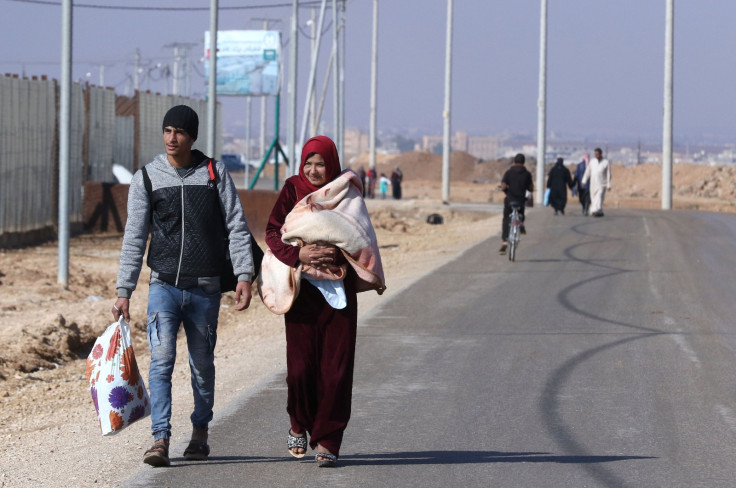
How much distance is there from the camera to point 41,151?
77.7 feet

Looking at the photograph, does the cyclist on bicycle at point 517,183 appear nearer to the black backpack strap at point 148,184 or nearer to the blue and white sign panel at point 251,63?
the black backpack strap at point 148,184

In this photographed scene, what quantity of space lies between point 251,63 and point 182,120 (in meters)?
51.0

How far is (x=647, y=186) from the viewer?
267ft

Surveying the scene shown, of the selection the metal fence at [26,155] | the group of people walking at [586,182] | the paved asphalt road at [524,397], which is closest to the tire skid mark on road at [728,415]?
the paved asphalt road at [524,397]

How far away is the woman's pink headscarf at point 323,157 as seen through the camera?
19.9 ft

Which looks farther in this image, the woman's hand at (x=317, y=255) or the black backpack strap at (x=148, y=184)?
the black backpack strap at (x=148, y=184)

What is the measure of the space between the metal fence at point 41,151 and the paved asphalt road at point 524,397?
31.0 feet

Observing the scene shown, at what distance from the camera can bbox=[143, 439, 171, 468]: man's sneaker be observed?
6.13 meters

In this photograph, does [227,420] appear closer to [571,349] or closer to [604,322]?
[571,349]

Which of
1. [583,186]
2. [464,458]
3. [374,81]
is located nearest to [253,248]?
[464,458]

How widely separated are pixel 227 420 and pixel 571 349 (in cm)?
429

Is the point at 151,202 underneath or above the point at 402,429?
above

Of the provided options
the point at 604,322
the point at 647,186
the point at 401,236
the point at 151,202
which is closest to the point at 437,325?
the point at 604,322

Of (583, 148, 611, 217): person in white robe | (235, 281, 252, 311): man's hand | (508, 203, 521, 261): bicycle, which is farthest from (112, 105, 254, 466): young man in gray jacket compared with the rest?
(583, 148, 611, 217): person in white robe
